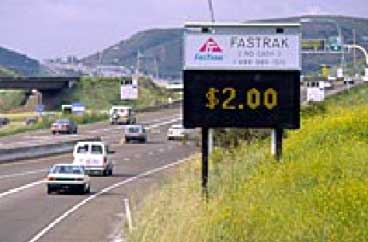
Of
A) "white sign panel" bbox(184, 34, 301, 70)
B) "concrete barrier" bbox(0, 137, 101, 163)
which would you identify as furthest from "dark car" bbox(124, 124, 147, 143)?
"white sign panel" bbox(184, 34, 301, 70)

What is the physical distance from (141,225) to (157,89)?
153 m

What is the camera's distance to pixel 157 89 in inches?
7003

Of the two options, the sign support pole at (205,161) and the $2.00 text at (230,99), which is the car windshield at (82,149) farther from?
the $2.00 text at (230,99)

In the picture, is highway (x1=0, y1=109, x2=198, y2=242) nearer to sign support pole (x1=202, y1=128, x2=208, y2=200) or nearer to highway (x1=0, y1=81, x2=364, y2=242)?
highway (x1=0, y1=81, x2=364, y2=242)

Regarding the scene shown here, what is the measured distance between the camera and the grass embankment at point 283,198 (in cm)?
1348

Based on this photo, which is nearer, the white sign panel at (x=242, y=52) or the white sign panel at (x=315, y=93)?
the white sign panel at (x=242, y=52)

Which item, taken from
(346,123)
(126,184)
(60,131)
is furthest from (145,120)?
(346,123)

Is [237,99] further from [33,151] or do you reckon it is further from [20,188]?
[33,151]

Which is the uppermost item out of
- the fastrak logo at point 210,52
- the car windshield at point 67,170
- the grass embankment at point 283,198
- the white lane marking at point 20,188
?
the fastrak logo at point 210,52

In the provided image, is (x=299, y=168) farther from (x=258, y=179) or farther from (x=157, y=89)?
(x=157, y=89)

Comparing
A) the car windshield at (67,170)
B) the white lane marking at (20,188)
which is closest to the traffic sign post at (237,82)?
the car windshield at (67,170)

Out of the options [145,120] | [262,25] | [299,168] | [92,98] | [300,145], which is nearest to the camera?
[299,168]

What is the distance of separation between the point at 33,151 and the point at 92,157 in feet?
58.8

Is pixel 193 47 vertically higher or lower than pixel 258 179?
higher
